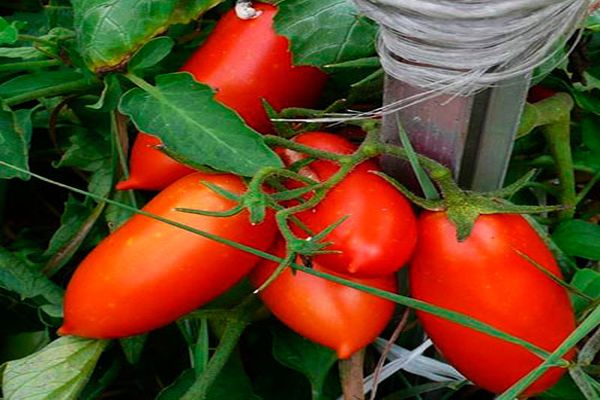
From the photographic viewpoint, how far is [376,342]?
0.96 metres

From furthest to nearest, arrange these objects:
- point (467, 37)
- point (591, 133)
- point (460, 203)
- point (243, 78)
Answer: point (591, 133) < point (243, 78) < point (460, 203) < point (467, 37)

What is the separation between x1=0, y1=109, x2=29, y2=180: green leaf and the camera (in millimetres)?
880

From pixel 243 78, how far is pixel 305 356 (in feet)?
0.86

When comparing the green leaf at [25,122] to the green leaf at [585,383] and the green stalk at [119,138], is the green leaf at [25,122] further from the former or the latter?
the green leaf at [585,383]

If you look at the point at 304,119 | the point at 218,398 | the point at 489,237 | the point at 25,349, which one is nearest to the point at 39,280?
the point at 25,349

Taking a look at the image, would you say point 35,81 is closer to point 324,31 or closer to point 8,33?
point 8,33

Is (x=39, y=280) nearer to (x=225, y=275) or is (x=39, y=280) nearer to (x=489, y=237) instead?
(x=225, y=275)

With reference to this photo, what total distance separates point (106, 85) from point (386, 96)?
261mm

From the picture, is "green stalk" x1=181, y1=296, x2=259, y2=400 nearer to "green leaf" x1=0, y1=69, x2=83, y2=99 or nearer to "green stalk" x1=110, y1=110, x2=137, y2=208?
"green stalk" x1=110, y1=110, x2=137, y2=208

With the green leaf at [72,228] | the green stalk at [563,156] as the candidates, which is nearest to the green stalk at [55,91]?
the green leaf at [72,228]

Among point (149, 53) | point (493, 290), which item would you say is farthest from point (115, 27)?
point (493, 290)

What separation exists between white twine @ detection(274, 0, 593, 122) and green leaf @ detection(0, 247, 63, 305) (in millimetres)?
428

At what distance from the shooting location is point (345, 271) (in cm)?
77

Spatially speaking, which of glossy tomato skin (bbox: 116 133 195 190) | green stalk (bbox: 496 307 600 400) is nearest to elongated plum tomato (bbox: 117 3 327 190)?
glossy tomato skin (bbox: 116 133 195 190)
